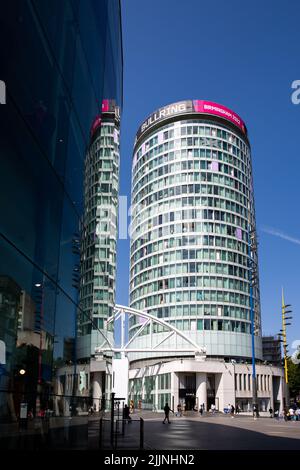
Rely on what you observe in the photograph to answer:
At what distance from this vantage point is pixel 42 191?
970cm

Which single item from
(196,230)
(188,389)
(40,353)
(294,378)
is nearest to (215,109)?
(196,230)

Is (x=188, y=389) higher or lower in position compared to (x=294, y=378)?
lower

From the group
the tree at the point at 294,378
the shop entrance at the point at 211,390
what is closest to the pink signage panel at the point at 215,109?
the shop entrance at the point at 211,390

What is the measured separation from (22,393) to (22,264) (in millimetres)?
2008

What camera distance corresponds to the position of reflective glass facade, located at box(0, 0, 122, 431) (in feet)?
24.9

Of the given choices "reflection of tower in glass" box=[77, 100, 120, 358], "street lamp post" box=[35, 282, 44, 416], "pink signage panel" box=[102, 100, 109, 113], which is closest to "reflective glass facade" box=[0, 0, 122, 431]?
Answer: "street lamp post" box=[35, 282, 44, 416]

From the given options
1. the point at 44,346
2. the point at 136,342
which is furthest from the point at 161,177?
the point at 44,346

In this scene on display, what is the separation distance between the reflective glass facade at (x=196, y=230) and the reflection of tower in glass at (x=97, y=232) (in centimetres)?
7692

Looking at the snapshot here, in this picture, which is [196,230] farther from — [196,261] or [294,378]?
[294,378]

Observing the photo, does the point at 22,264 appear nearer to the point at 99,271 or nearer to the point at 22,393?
the point at 22,393

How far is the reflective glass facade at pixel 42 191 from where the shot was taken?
24.9 ft

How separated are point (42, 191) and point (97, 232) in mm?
6276

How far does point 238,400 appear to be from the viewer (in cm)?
8738

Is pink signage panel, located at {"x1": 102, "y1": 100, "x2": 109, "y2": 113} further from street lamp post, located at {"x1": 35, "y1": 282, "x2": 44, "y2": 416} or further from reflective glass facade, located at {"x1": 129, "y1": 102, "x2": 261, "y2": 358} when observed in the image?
reflective glass facade, located at {"x1": 129, "y1": 102, "x2": 261, "y2": 358}
